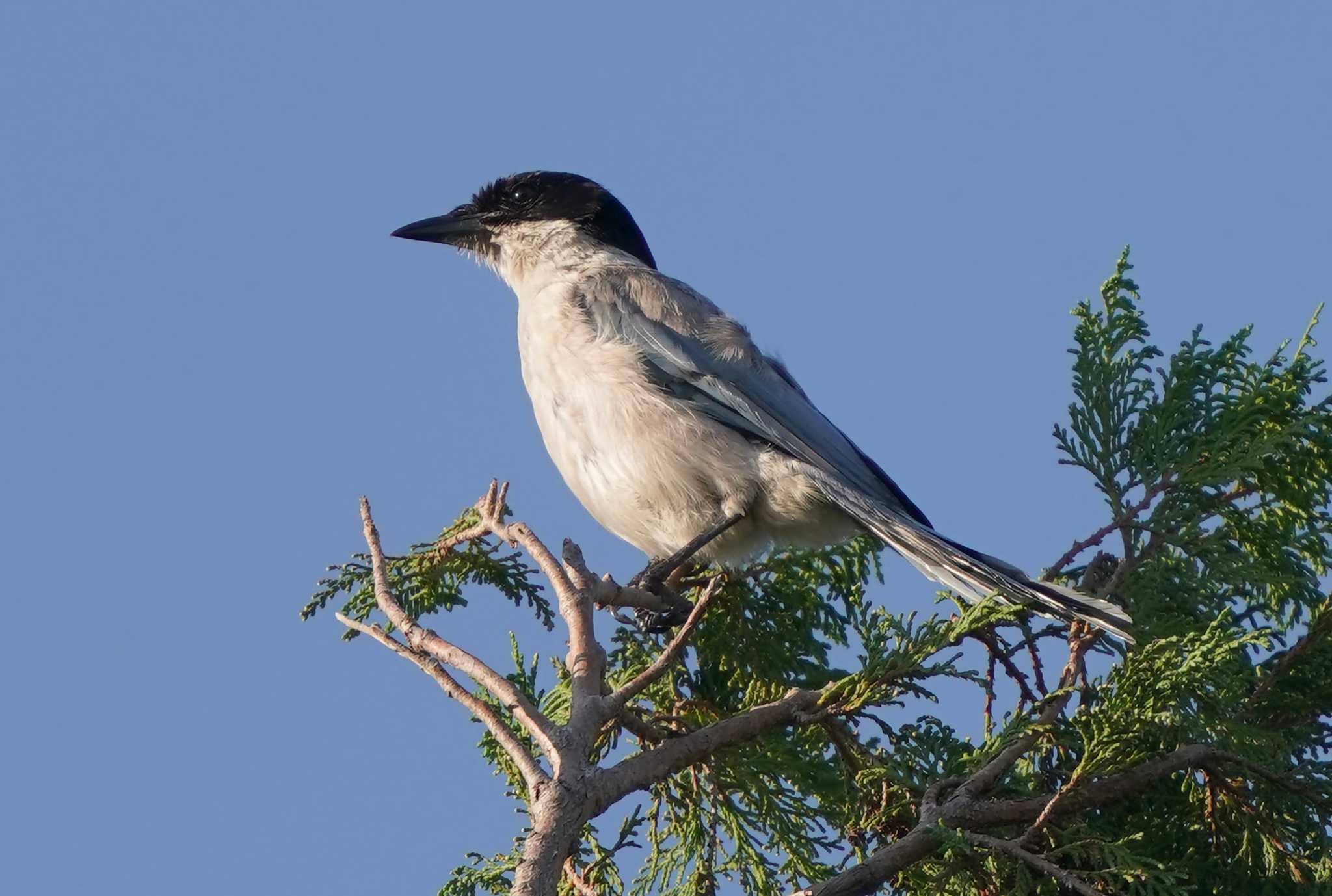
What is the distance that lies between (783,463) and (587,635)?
2144 millimetres

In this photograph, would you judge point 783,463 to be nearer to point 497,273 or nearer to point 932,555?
point 932,555

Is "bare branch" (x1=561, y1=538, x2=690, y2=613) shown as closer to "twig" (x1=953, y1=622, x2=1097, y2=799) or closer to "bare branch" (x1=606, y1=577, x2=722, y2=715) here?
"bare branch" (x1=606, y1=577, x2=722, y2=715)

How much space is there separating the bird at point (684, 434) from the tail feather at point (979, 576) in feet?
0.04

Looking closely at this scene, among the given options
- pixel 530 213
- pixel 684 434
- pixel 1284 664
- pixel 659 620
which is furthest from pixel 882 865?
pixel 530 213

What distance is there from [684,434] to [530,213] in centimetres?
203

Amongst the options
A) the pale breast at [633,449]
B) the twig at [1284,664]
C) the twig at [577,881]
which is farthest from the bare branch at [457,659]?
the twig at [1284,664]

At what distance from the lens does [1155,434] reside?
4.90 meters

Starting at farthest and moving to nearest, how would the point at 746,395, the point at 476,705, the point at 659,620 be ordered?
the point at 746,395
the point at 659,620
the point at 476,705

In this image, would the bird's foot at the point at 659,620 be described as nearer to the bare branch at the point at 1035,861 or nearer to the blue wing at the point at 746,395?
the blue wing at the point at 746,395

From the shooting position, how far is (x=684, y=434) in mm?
5773

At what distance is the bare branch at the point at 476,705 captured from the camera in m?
3.24

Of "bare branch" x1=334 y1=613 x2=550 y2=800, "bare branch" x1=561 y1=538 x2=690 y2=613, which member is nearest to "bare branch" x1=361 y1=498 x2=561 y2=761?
"bare branch" x1=334 y1=613 x2=550 y2=800

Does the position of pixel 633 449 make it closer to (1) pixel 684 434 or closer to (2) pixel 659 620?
(1) pixel 684 434

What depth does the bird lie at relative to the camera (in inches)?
221
